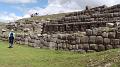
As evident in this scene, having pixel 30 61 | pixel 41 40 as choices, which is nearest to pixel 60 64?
pixel 30 61

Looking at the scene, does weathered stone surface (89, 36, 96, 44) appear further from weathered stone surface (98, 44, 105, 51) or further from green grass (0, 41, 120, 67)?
green grass (0, 41, 120, 67)

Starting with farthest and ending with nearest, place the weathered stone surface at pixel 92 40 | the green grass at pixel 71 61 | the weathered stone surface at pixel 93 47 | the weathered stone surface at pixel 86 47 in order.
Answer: the weathered stone surface at pixel 86 47 < the weathered stone surface at pixel 92 40 < the weathered stone surface at pixel 93 47 < the green grass at pixel 71 61

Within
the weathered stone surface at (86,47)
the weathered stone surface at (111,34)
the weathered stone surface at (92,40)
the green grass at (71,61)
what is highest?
the weathered stone surface at (111,34)

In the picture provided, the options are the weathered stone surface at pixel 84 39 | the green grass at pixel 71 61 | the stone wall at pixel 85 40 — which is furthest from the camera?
the weathered stone surface at pixel 84 39

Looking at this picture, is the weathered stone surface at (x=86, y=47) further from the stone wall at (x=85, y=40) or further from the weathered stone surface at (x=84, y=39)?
the weathered stone surface at (x=84, y=39)

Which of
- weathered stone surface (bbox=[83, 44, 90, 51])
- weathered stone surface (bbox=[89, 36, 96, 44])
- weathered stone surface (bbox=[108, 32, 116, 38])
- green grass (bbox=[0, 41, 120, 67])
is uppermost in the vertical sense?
weathered stone surface (bbox=[108, 32, 116, 38])

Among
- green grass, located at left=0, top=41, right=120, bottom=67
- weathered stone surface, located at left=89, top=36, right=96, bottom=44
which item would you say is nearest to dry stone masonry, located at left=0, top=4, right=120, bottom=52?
weathered stone surface, located at left=89, top=36, right=96, bottom=44

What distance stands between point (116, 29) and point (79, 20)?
24.7 ft

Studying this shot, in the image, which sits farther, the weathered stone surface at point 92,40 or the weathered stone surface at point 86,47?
the weathered stone surface at point 86,47

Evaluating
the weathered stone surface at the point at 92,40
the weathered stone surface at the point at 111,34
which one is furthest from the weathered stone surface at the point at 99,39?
the weathered stone surface at the point at 111,34

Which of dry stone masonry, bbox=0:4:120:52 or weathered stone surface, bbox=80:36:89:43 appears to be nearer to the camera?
dry stone masonry, bbox=0:4:120:52

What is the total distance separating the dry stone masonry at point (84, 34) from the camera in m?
19.1

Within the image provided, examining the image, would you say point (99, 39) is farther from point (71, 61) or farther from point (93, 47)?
point (71, 61)

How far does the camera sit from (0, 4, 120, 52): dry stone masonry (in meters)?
19.1
